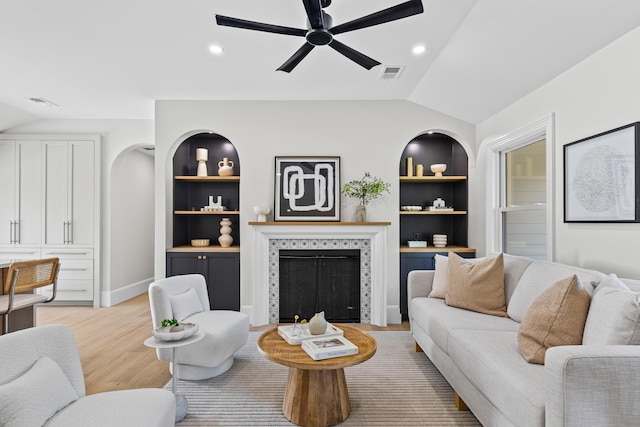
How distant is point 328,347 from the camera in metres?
2.24

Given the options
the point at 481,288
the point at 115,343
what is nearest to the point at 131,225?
the point at 115,343

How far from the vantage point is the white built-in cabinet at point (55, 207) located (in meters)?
5.09

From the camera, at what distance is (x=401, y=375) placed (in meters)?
2.88

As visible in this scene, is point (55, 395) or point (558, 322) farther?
point (558, 322)

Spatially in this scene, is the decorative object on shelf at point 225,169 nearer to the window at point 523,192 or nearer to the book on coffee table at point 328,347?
the book on coffee table at point 328,347

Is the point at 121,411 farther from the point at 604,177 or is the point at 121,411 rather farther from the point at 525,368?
the point at 604,177

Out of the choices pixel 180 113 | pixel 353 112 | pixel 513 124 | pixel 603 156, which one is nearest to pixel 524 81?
pixel 513 124

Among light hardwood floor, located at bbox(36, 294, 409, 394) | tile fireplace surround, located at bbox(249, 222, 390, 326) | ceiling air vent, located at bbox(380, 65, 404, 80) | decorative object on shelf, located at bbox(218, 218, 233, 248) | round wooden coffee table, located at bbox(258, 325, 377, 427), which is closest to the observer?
round wooden coffee table, located at bbox(258, 325, 377, 427)

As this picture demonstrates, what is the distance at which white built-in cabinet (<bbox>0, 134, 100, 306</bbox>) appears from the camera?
200 inches

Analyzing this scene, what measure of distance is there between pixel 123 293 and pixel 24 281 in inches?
105

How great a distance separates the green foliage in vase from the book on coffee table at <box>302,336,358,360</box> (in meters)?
2.30

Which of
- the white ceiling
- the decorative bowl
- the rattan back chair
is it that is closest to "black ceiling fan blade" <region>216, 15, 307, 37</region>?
the white ceiling

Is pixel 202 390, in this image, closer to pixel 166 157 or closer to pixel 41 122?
pixel 166 157

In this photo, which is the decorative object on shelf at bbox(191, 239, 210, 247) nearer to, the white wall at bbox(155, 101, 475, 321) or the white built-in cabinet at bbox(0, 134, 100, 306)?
the white wall at bbox(155, 101, 475, 321)
